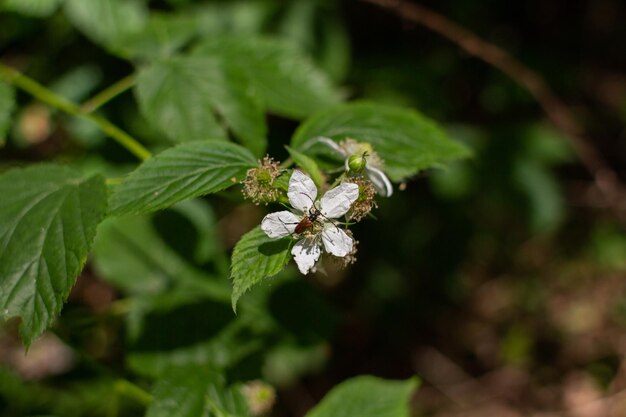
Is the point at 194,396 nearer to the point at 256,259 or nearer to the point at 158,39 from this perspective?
the point at 256,259

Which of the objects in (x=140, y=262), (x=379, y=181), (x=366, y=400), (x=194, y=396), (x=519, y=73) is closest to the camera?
(x=379, y=181)

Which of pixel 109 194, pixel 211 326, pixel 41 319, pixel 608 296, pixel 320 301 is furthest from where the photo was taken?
pixel 608 296

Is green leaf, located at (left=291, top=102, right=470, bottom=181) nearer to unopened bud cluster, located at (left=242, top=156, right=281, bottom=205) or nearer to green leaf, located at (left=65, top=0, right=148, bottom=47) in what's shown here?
unopened bud cluster, located at (left=242, top=156, right=281, bottom=205)

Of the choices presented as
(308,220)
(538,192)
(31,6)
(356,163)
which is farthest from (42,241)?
(538,192)

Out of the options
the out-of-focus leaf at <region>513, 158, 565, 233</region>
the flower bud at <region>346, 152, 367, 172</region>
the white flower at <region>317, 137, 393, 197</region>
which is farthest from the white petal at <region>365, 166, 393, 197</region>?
the out-of-focus leaf at <region>513, 158, 565, 233</region>

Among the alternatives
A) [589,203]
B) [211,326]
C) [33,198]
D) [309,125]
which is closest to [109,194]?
[33,198]

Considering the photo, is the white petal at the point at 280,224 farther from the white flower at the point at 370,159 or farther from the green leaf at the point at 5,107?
the green leaf at the point at 5,107

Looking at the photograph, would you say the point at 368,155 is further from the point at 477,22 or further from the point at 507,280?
the point at 507,280
